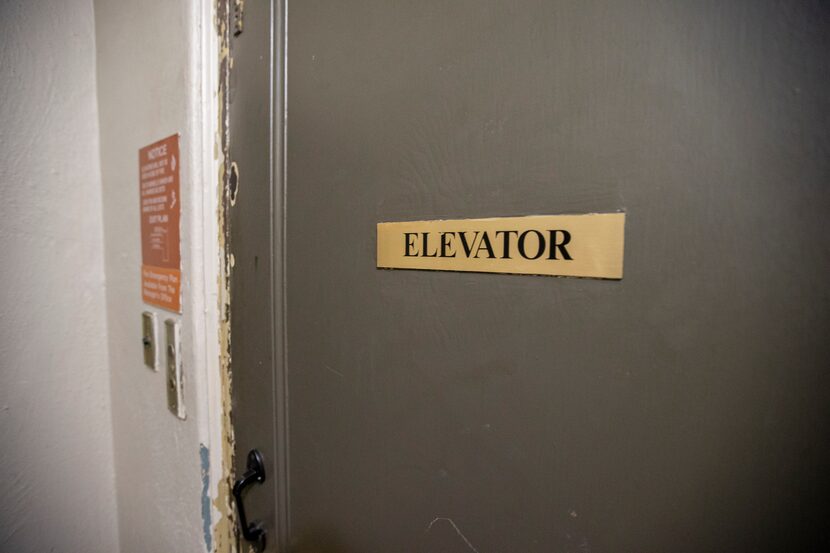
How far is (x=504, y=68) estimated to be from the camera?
384 millimetres

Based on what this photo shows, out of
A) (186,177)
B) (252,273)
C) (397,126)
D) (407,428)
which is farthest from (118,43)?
(407,428)

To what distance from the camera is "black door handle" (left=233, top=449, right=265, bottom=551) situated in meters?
0.65

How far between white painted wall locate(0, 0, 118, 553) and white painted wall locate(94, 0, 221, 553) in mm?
40

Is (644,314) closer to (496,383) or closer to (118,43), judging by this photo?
(496,383)

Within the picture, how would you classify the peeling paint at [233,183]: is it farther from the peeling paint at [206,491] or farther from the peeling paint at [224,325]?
the peeling paint at [206,491]

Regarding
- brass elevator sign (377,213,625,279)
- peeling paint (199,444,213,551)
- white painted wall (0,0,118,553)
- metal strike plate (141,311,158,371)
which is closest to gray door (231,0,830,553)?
brass elevator sign (377,213,625,279)

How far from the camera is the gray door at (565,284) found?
0.28 metres

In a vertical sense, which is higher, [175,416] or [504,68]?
[504,68]

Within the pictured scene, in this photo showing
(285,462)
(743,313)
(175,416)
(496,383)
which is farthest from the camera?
(175,416)

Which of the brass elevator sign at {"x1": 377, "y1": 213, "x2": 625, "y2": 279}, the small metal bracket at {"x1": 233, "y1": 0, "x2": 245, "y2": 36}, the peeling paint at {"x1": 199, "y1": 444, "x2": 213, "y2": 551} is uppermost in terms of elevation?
the small metal bracket at {"x1": 233, "y1": 0, "x2": 245, "y2": 36}

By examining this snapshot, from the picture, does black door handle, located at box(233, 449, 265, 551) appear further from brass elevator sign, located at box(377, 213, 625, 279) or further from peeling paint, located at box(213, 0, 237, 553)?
brass elevator sign, located at box(377, 213, 625, 279)

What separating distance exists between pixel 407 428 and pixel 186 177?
0.65 metres

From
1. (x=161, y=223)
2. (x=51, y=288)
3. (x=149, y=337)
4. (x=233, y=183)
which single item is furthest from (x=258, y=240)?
(x=51, y=288)

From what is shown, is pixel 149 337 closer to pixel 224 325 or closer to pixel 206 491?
pixel 224 325
